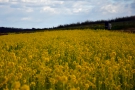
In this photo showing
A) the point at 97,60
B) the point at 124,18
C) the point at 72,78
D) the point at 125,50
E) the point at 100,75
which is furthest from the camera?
the point at 124,18

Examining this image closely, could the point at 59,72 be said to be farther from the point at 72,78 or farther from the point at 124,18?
the point at 124,18

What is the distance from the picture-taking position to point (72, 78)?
5094 millimetres

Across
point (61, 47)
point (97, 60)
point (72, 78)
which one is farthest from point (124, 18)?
point (72, 78)

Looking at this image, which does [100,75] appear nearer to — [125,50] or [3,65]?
[3,65]

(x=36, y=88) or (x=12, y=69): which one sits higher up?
(x=12, y=69)

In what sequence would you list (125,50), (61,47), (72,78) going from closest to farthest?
(72,78)
(125,50)
(61,47)

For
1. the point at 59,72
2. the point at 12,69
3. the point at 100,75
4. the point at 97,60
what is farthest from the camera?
the point at 97,60

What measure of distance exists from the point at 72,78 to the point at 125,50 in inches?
270

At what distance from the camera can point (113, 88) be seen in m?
6.44

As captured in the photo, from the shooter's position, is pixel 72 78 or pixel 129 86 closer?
pixel 72 78

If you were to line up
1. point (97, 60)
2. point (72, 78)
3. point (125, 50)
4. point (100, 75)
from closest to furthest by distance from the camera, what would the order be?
point (72, 78) < point (100, 75) < point (97, 60) < point (125, 50)

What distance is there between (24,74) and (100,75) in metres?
2.01

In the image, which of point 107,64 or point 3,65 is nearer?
point 3,65

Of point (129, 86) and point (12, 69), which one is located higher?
point (12, 69)
